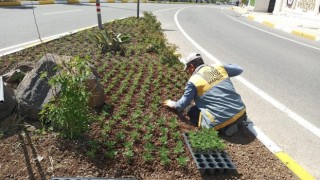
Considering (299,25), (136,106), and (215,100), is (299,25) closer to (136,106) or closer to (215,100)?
(215,100)

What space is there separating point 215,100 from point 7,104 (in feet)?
8.48

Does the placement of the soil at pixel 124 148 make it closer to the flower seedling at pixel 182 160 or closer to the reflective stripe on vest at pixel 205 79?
the flower seedling at pixel 182 160

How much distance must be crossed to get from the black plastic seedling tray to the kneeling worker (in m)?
0.52

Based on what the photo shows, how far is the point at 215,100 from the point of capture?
13.1 ft

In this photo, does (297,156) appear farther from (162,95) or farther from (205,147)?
(162,95)

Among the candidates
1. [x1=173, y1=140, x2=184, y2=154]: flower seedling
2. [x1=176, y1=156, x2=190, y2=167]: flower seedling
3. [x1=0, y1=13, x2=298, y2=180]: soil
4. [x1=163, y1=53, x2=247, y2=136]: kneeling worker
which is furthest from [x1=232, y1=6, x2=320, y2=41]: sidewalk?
[x1=176, y1=156, x2=190, y2=167]: flower seedling

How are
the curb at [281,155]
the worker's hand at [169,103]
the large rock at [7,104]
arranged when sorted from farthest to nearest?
the worker's hand at [169,103] < the large rock at [7,104] < the curb at [281,155]

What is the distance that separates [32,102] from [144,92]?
5.87 ft

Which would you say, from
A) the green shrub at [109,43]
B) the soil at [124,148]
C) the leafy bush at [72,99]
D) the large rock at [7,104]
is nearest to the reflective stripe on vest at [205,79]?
the soil at [124,148]

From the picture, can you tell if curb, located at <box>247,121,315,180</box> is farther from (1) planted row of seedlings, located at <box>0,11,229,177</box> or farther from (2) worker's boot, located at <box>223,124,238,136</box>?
(1) planted row of seedlings, located at <box>0,11,229,177</box>

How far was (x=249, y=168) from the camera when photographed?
3371 millimetres

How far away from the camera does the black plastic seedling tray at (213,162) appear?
3.20 metres

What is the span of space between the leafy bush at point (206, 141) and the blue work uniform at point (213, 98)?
0.67ft

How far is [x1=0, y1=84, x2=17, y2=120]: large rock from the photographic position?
12.1 feet
